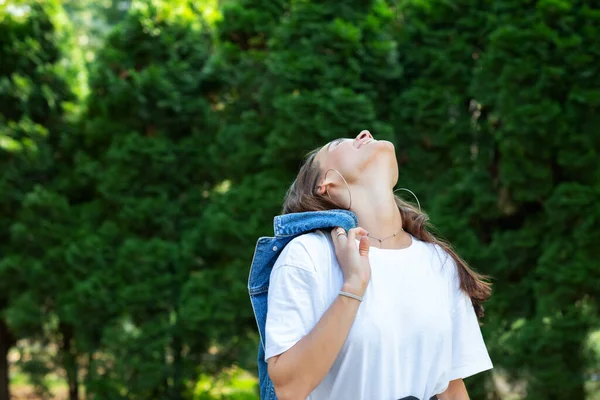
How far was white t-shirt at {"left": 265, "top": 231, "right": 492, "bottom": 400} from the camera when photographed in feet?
5.35

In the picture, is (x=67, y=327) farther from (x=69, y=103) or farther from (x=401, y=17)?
(x=401, y=17)

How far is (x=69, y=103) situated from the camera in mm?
5602

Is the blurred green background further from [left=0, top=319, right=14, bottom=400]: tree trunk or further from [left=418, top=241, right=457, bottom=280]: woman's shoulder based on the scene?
[left=418, top=241, right=457, bottom=280]: woman's shoulder

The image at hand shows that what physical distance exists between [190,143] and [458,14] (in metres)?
2.13

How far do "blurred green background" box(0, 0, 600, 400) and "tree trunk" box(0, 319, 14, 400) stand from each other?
→ 1cm

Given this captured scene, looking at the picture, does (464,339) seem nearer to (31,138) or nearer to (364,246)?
(364,246)

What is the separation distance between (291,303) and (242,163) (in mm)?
3213

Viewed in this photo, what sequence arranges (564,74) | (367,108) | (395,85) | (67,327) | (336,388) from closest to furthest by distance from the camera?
(336,388)
(564,74)
(367,108)
(395,85)
(67,327)

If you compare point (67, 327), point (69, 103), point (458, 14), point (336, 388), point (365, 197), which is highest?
point (69, 103)

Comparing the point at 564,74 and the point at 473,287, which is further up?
the point at 564,74

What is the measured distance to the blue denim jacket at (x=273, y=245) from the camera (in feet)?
5.80

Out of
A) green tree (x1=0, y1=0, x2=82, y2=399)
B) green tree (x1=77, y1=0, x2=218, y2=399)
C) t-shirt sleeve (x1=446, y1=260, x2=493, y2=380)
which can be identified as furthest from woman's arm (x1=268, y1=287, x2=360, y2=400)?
green tree (x1=0, y1=0, x2=82, y2=399)

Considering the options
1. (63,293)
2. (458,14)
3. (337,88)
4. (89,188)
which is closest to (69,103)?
(89,188)

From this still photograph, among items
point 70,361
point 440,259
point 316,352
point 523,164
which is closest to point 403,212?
point 440,259
